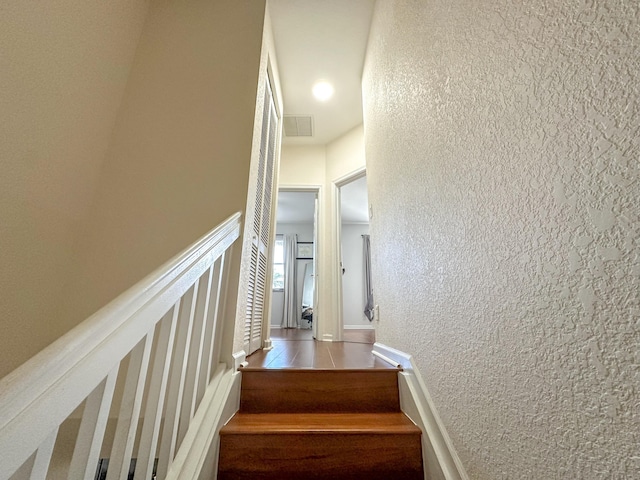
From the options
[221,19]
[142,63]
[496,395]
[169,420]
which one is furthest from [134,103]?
[496,395]

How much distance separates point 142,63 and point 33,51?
730 mm

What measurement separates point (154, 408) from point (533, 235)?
3.34 ft

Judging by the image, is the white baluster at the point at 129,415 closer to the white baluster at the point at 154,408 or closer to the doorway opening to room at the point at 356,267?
the white baluster at the point at 154,408

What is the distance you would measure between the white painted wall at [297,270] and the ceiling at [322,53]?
12.1 feet

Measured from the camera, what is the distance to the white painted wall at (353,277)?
5914 millimetres

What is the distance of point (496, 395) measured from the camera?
2.19ft

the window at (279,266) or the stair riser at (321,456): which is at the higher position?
the window at (279,266)

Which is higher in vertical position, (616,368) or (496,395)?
(616,368)

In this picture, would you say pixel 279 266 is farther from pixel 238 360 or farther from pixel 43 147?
pixel 43 147

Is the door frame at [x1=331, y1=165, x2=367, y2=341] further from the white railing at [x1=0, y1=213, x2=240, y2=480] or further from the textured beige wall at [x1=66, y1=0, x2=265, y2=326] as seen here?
the white railing at [x1=0, y1=213, x2=240, y2=480]

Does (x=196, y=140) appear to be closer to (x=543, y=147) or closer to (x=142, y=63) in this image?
(x=142, y=63)

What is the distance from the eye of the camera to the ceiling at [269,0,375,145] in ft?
7.19

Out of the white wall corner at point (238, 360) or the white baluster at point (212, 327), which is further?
the white wall corner at point (238, 360)

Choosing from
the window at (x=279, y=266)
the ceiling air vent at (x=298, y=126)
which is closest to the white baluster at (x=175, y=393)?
the ceiling air vent at (x=298, y=126)
